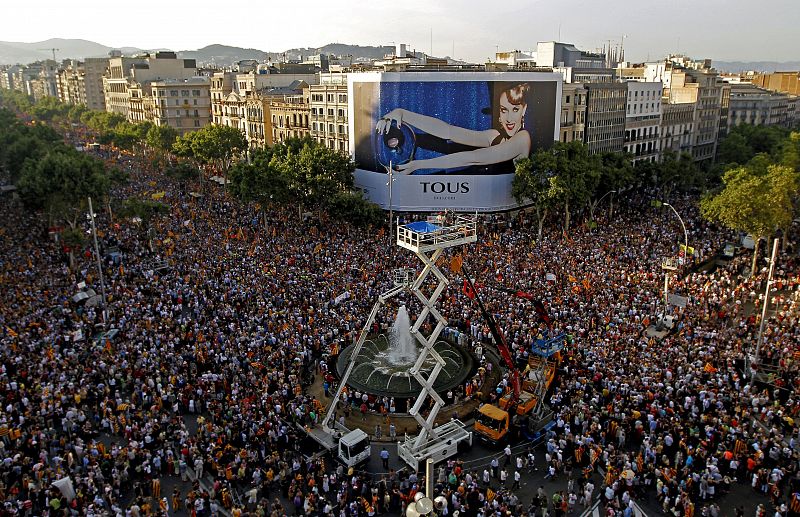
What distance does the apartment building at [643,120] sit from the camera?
9062 centimetres

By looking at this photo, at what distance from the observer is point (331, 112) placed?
3211 inches

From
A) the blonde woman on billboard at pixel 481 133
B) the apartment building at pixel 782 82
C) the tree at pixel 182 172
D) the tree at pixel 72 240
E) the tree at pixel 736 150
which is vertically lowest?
the tree at pixel 72 240

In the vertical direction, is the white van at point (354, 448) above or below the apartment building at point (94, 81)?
below

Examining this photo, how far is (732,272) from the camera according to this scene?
46.8 m

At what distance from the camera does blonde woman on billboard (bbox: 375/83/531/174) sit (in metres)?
65.1

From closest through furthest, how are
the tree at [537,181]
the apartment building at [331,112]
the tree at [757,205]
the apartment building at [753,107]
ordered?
the tree at [757,205]
the tree at [537,181]
the apartment building at [331,112]
the apartment building at [753,107]

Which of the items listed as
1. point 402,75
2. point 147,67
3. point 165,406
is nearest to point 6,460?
point 165,406

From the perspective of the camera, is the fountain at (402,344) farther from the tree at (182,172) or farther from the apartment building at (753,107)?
the apartment building at (753,107)

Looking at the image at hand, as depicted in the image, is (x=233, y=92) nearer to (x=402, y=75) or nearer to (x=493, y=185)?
(x=402, y=75)

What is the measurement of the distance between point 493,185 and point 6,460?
52.4m

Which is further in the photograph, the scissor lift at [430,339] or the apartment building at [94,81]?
the apartment building at [94,81]

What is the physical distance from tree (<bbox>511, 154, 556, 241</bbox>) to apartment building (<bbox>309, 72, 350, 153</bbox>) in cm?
2562

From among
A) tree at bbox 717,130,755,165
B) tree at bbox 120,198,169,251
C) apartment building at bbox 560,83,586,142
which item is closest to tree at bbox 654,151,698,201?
apartment building at bbox 560,83,586,142

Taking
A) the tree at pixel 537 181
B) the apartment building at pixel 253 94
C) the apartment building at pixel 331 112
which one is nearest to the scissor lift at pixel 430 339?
the tree at pixel 537 181
